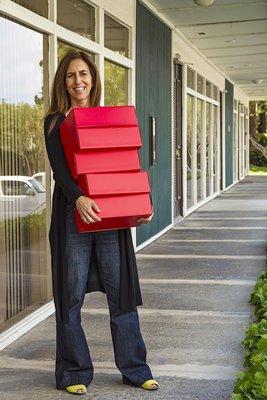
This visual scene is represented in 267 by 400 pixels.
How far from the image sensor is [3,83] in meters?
4.17

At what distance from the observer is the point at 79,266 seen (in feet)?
10.5

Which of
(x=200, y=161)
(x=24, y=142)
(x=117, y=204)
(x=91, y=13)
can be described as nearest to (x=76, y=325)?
(x=117, y=204)

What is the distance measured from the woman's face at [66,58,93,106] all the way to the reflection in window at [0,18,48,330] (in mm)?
1095

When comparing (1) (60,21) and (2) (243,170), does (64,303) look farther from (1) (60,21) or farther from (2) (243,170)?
(2) (243,170)

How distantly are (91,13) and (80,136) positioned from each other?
330 cm

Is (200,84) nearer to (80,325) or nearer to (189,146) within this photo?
(189,146)

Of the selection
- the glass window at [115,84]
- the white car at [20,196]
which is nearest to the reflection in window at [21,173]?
the white car at [20,196]

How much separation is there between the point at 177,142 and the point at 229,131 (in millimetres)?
8126

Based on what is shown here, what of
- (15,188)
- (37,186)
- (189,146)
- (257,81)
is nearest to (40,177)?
(37,186)

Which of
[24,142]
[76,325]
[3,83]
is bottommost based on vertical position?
[76,325]

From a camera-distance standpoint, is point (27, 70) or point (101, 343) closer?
point (101, 343)

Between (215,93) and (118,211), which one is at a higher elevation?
(215,93)

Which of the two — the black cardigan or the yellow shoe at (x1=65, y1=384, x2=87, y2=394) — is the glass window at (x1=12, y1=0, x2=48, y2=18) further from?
the yellow shoe at (x1=65, y1=384, x2=87, y2=394)

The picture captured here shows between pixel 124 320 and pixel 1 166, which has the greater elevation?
pixel 1 166
